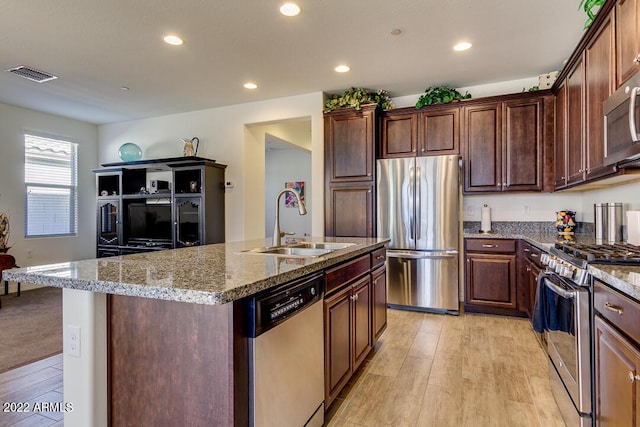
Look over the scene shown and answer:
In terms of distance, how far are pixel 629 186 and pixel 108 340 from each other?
367 cm

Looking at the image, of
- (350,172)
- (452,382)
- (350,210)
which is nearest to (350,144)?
(350,172)

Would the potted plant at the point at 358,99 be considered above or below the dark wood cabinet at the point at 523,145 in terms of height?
above

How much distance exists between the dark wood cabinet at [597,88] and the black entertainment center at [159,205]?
13.9ft

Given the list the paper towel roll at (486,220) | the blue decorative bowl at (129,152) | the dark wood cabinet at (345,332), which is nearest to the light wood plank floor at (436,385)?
the dark wood cabinet at (345,332)

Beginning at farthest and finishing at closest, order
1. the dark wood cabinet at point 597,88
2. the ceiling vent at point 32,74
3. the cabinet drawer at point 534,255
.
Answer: the ceiling vent at point 32,74 < the cabinet drawer at point 534,255 < the dark wood cabinet at point 597,88

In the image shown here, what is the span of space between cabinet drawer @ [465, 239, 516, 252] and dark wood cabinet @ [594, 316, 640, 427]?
2264 mm

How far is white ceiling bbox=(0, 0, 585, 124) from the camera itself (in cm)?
264

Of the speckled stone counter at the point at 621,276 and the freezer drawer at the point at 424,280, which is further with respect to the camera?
the freezer drawer at the point at 424,280

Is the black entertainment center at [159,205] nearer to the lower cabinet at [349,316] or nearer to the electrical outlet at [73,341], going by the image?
the lower cabinet at [349,316]

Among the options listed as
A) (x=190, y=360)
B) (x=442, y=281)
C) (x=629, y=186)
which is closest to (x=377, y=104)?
(x=442, y=281)

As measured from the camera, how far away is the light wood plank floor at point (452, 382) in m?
1.90

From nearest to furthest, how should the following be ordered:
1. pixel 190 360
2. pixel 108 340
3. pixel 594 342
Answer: pixel 190 360 → pixel 108 340 → pixel 594 342

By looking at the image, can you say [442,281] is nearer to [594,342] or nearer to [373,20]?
[594,342]

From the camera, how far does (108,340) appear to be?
1.37 m
